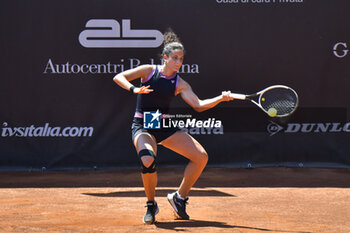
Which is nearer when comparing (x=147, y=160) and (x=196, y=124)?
(x=147, y=160)

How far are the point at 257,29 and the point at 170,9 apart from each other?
115 centimetres

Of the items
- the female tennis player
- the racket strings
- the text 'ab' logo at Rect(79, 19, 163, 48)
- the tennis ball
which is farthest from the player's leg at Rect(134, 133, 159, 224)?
the text 'ab' logo at Rect(79, 19, 163, 48)

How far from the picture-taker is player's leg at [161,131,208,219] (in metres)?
4.91

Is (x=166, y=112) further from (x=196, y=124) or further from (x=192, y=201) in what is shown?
(x=196, y=124)

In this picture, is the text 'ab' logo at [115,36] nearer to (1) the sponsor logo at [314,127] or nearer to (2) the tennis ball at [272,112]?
(1) the sponsor logo at [314,127]

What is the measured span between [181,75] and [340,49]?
2.07 m

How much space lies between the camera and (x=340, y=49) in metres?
7.70

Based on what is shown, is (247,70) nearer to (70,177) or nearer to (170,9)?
(170,9)

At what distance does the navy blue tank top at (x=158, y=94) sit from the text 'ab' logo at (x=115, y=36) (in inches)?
103

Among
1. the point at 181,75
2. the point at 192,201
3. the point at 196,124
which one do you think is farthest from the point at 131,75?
the point at 196,124

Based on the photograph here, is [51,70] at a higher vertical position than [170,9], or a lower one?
lower

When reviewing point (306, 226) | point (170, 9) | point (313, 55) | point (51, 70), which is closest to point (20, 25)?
point (51, 70)

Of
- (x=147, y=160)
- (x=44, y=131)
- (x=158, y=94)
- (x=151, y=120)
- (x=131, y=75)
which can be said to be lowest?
(x=44, y=131)

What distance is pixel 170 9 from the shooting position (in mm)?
7656
